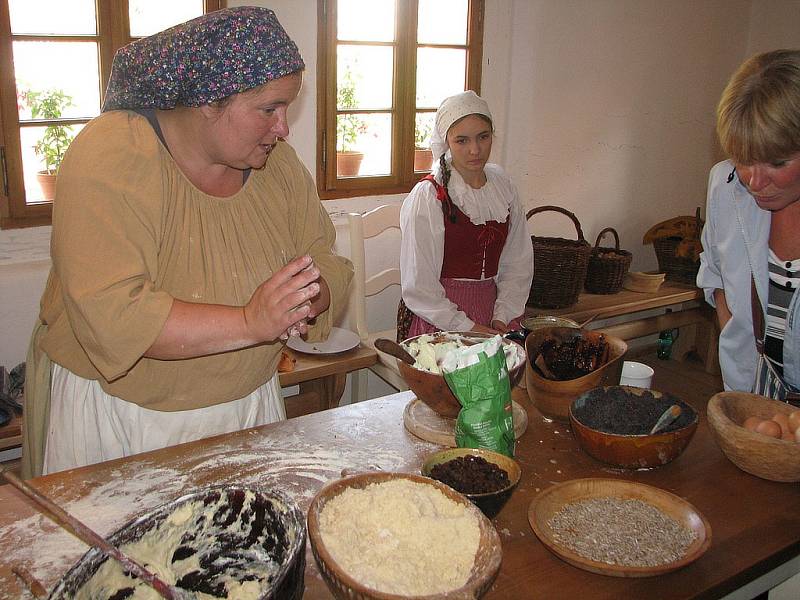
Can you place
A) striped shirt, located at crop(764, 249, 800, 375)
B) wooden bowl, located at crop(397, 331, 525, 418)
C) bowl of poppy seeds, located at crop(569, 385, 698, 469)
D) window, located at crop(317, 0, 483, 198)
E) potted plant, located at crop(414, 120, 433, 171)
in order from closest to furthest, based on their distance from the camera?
bowl of poppy seeds, located at crop(569, 385, 698, 469) → wooden bowl, located at crop(397, 331, 525, 418) → striped shirt, located at crop(764, 249, 800, 375) → window, located at crop(317, 0, 483, 198) → potted plant, located at crop(414, 120, 433, 171)

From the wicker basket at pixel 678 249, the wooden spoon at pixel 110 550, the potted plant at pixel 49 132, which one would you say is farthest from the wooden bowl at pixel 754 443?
the wicker basket at pixel 678 249

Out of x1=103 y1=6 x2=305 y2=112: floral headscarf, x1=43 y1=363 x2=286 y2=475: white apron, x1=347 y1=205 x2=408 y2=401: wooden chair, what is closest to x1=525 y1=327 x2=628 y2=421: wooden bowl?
x1=43 y1=363 x2=286 y2=475: white apron

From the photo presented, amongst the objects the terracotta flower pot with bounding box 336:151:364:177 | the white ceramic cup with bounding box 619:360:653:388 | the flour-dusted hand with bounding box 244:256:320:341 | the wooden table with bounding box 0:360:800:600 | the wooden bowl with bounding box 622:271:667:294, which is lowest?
the wooden bowl with bounding box 622:271:667:294

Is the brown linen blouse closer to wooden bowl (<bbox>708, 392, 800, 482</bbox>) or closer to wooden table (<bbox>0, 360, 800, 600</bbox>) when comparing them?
wooden table (<bbox>0, 360, 800, 600</bbox>)

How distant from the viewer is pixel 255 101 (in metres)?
1.50

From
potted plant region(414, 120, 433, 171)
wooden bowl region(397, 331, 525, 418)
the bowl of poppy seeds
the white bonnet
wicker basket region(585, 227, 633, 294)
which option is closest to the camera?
the bowl of poppy seeds

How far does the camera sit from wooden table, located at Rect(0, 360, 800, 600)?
3.89ft

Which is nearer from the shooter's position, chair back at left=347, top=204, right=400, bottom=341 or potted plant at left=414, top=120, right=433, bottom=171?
chair back at left=347, top=204, right=400, bottom=341

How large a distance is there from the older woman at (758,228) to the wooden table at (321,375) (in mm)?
1552

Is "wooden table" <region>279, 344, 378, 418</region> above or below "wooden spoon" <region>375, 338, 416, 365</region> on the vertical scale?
below

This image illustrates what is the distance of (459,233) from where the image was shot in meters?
3.13

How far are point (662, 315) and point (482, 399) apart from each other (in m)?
3.56

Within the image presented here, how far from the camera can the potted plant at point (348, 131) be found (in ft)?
12.1

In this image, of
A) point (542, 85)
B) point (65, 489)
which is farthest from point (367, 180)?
point (65, 489)
